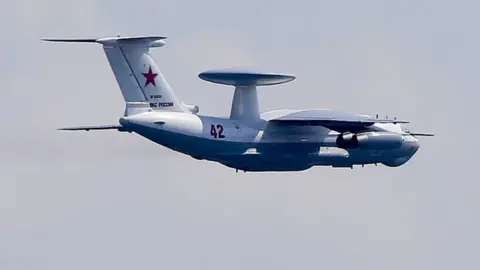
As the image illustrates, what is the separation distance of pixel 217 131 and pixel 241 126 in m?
0.96

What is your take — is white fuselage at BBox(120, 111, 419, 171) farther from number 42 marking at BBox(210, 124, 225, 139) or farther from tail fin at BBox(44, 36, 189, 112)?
tail fin at BBox(44, 36, 189, 112)

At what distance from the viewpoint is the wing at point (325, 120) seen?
66.6 m

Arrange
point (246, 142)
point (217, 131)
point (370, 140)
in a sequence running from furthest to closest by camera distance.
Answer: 1. point (370, 140)
2. point (246, 142)
3. point (217, 131)

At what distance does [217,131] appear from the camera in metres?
65.6

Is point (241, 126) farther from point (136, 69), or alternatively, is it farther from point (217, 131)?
point (136, 69)

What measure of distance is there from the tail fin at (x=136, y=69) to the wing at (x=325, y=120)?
3646 mm

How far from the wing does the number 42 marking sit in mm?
1800

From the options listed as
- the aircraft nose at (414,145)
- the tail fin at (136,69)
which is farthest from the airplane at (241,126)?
the aircraft nose at (414,145)

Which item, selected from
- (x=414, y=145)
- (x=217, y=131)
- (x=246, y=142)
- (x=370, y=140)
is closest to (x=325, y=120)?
(x=370, y=140)

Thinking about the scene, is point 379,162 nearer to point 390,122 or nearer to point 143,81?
point 390,122

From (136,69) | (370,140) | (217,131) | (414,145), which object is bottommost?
(414,145)

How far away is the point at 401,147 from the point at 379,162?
802mm

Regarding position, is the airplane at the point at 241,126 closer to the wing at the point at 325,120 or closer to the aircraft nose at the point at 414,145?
the wing at the point at 325,120

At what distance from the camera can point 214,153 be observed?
216 ft
